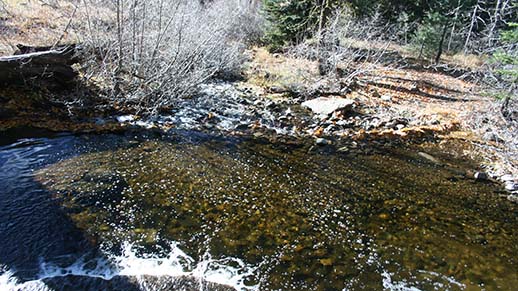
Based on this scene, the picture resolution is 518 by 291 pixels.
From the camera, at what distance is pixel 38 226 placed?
14.2 ft

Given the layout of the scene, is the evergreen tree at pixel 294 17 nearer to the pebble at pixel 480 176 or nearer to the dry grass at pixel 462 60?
the pebble at pixel 480 176

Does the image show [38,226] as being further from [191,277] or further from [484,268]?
[484,268]

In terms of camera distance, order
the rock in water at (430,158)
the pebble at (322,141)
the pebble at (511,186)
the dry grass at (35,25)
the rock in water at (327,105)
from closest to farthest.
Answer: the pebble at (511,186)
the rock in water at (430,158)
the pebble at (322,141)
the rock in water at (327,105)
the dry grass at (35,25)

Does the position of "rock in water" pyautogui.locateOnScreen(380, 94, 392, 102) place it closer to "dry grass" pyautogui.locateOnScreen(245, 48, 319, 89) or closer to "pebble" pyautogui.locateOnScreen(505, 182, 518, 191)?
"dry grass" pyautogui.locateOnScreen(245, 48, 319, 89)

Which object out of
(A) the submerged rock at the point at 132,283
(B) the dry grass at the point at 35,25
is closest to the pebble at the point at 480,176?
(A) the submerged rock at the point at 132,283

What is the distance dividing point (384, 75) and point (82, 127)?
11249 millimetres

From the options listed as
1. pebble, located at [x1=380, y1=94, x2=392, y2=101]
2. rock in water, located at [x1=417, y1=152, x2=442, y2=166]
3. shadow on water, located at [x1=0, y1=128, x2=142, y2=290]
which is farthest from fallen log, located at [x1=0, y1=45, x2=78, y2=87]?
pebble, located at [x1=380, y1=94, x2=392, y2=101]

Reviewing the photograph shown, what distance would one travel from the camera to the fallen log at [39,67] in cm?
753

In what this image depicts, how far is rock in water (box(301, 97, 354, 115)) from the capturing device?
9.80 meters

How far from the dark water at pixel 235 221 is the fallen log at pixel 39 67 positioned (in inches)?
71.2

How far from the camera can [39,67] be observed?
7848mm

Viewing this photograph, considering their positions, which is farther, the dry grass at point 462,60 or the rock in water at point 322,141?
the dry grass at point 462,60

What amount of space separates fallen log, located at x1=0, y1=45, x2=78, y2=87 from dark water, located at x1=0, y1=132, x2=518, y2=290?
1.81 meters

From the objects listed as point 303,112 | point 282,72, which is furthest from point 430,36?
point 303,112
